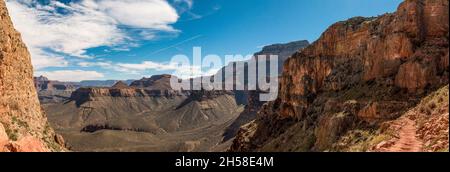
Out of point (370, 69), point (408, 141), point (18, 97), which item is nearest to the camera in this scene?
point (408, 141)

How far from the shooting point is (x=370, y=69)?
52.2m

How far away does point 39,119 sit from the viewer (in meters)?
75.9

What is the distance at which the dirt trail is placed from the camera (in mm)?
29797

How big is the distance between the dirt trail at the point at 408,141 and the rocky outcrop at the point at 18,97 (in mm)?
43687

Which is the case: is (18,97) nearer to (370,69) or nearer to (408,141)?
(370,69)

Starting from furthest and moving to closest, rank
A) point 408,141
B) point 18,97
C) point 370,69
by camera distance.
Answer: point 18,97, point 370,69, point 408,141

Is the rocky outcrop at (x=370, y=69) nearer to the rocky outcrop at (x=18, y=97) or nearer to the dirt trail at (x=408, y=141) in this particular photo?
the dirt trail at (x=408, y=141)

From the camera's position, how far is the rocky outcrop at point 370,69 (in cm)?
4212

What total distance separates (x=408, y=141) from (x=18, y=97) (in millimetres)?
59524

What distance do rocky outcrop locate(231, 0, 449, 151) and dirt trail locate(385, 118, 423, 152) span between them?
228 inches

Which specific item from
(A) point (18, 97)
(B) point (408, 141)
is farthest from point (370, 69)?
(A) point (18, 97)
